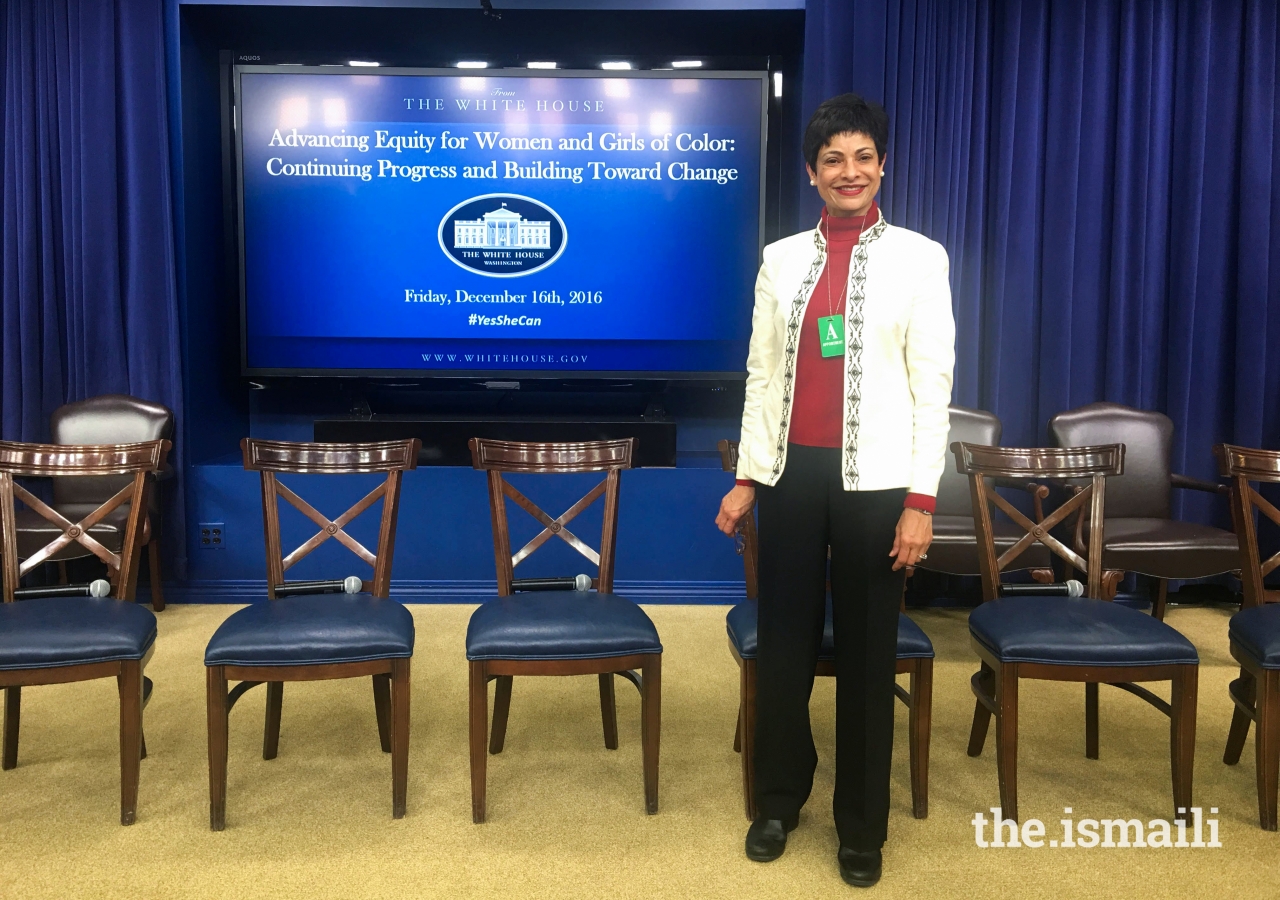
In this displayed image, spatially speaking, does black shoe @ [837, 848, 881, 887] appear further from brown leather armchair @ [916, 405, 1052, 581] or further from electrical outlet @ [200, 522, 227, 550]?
electrical outlet @ [200, 522, 227, 550]

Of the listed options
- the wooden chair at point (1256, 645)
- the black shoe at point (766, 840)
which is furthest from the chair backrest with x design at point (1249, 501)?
the black shoe at point (766, 840)

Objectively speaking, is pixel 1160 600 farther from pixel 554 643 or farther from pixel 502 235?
pixel 502 235

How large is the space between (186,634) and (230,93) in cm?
225

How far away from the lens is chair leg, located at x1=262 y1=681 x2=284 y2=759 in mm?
2354

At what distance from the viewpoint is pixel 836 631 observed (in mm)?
1872

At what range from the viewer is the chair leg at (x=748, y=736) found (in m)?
2.06

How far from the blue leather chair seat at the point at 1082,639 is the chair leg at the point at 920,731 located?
0.18 meters

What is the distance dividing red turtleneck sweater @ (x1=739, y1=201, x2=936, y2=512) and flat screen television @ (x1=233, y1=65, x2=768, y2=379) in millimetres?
2149

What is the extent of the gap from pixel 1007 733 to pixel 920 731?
7.4 inches

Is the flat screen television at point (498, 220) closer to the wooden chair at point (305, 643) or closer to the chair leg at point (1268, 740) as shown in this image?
the wooden chair at point (305, 643)

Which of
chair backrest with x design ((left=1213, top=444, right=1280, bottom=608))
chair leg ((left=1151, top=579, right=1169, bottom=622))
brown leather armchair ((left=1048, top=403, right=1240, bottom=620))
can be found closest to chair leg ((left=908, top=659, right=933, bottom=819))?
chair backrest with x design ((left=1213, top=444, right=1280, bottom=608))

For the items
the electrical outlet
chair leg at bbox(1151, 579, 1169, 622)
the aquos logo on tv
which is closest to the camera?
chair leg at bbox(1151, 579, 1169, 622)

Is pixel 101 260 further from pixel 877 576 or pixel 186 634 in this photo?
pixel 877 576

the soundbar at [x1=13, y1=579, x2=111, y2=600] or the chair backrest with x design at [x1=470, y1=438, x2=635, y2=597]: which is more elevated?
the chair backrest with x design at [x1=470, y1=438, x2=635, y2=597]
